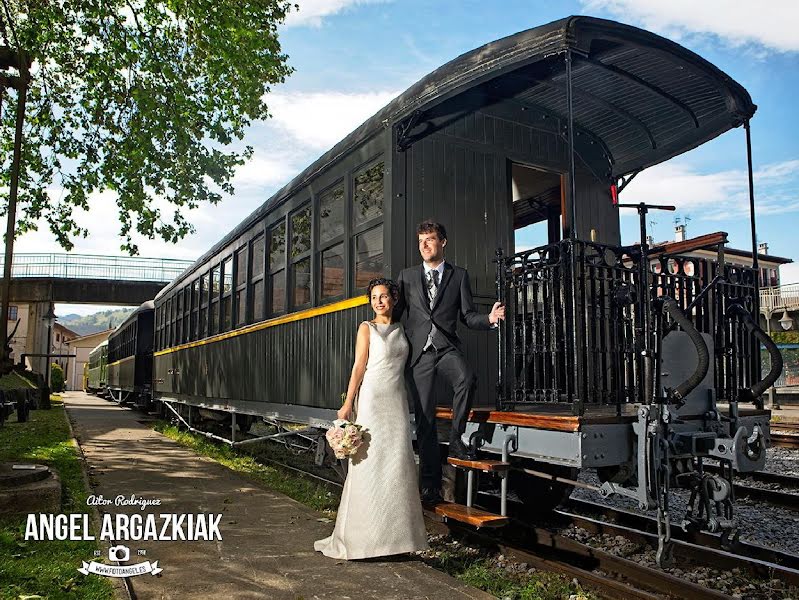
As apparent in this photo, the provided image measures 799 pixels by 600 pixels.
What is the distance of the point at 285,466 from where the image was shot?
28.8 feet

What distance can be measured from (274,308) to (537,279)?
4085 millimetres

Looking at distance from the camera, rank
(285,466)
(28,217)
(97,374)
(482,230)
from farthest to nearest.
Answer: (97,374) < (28,217) < (285,466) < (482,230)

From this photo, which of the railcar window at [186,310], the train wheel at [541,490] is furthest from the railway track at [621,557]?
the railcar window at [186,310]

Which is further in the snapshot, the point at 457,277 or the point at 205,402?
the point at 205,402

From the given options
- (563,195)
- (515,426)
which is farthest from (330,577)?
(563,195)

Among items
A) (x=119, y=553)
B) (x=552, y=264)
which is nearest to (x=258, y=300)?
(x=119, y=553)

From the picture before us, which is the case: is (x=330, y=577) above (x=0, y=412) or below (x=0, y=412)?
below

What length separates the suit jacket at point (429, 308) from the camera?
472cm

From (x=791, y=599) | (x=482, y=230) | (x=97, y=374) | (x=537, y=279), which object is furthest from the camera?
(x=97, y=374)

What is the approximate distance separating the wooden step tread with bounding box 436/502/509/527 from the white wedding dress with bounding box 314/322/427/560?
0.23 m

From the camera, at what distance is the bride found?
4.15m

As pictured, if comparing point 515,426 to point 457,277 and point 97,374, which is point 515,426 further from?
point 97,374

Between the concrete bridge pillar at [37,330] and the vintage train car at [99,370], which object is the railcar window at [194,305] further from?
the concrete bridge pillar at [37,330]

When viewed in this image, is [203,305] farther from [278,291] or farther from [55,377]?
[55,377]
